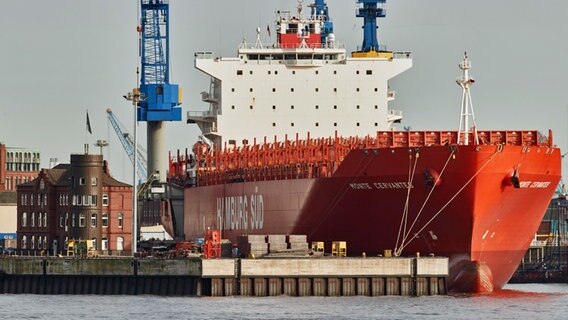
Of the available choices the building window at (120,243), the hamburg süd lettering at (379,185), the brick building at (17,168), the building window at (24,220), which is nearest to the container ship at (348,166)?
the hamburg süd lettering at (379,185)

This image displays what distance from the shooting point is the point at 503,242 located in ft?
273

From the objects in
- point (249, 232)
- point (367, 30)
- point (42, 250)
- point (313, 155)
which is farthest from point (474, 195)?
point (367, 30)

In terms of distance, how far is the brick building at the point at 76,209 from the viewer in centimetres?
9694

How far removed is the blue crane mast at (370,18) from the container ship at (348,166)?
48.4ft

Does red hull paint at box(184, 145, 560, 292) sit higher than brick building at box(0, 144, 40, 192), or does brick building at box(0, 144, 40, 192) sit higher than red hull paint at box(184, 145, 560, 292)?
brick building at box(0, 144, 40, 192)

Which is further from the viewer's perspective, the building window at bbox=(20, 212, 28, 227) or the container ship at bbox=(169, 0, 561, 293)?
the building window at bbox=(20, 212, 28, 227)

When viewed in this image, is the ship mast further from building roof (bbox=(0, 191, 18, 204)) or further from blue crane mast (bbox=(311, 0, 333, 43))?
building roof (bbox=(0, 191, 18, 204))

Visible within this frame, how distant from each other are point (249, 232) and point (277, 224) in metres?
3.42

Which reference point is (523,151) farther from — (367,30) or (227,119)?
(367,30)

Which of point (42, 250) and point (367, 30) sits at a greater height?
point (367, 30)

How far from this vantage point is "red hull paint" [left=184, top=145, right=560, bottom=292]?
80.4 m

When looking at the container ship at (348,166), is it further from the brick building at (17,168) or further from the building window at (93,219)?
the brick building at (17,168)

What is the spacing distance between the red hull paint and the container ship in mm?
56

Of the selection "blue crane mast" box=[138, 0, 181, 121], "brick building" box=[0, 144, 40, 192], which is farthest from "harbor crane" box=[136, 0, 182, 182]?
"brick building" box=[0, 144, 40, 192]
